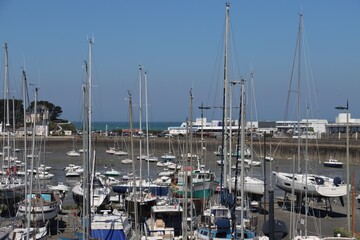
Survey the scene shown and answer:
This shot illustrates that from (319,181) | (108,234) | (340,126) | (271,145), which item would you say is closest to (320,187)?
(319,181)

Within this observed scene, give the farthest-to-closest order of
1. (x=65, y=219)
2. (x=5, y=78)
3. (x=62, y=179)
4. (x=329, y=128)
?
(x=329, y=128) < (x=62, y=179) < (x=5, y=78) < (x=65, y=219)

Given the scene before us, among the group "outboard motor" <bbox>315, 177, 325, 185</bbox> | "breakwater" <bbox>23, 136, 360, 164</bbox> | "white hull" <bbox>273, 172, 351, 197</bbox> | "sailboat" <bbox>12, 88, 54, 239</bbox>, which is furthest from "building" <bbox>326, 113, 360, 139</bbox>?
"sailboat" <bbox>12, 88, 54, 239</bbox>

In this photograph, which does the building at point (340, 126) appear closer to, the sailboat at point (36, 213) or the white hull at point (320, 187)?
the white hull at point (320, 187)

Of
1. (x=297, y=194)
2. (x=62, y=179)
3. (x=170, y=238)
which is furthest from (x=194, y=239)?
(x=62, y=179)

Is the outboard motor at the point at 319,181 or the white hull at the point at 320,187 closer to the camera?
the white hull at the point at 320,187

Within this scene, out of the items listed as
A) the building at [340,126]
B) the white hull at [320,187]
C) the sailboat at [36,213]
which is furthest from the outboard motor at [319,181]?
the building at [340,126]

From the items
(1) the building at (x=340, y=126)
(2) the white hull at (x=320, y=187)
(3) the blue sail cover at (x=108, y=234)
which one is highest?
(1) the building at (x=340, y=126)

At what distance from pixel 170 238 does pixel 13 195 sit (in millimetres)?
11652

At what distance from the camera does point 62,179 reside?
58.3 m

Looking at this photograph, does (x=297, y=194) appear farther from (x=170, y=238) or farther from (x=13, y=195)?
(x=13, y=195)

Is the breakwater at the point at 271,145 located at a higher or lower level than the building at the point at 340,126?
lower

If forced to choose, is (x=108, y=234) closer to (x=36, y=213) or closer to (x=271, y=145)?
(x=36, y=213)

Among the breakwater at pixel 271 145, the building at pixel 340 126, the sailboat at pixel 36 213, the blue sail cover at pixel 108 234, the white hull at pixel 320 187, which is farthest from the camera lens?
the building at pixel 340 126

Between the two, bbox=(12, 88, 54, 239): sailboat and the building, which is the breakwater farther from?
bbox=(12, 88, 54, 239): sailboat
